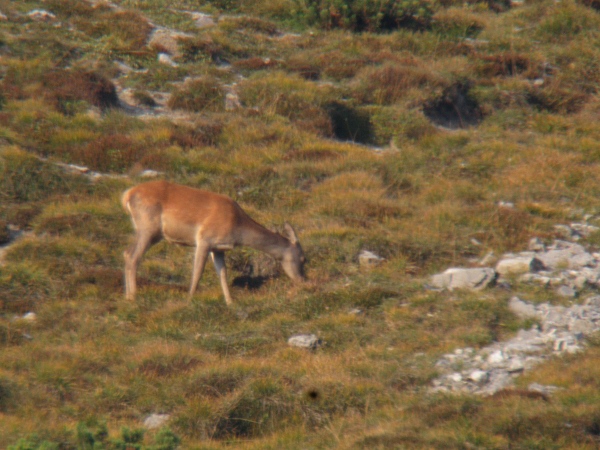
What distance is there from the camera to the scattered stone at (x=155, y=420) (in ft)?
24.0

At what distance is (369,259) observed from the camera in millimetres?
11594

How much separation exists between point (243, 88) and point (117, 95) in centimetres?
268

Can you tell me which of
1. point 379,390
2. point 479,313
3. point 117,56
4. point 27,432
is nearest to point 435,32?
point 117,56

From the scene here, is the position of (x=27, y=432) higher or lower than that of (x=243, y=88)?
higher

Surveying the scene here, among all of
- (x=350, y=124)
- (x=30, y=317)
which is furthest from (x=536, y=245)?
(x=30, y=317)

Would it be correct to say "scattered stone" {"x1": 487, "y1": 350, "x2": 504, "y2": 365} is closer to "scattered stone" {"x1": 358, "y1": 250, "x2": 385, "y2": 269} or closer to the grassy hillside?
the grassy hillside

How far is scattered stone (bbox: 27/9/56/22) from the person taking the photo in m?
20.1

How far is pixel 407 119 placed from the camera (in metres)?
17.1

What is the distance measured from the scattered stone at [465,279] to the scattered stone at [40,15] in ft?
44.5

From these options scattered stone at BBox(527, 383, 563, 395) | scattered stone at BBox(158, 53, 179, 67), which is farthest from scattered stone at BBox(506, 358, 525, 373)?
scattered stone at BBox(158, 53, 179, 67)

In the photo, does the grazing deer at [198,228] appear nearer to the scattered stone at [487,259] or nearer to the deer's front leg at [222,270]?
the deer's front leg at [222,270]

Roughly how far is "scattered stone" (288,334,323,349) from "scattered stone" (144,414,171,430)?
211cm

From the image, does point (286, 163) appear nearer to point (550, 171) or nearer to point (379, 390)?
point (550, 171)

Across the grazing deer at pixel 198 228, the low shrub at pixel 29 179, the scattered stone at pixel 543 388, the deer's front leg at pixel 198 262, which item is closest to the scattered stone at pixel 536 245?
the grazing deer at pixel 198 228
